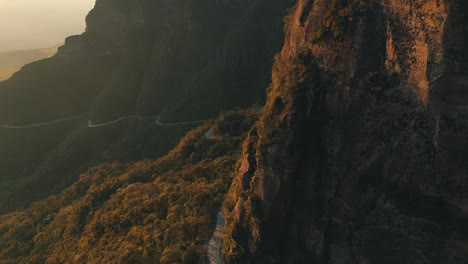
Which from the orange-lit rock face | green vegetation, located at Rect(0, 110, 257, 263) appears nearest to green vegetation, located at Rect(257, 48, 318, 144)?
the orange-lit rock face

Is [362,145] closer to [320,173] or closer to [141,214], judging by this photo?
[320,173]

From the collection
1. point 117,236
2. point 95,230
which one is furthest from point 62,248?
point 117,236

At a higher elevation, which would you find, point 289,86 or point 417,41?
point 417,41

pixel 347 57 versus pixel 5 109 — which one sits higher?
pixel 347 57

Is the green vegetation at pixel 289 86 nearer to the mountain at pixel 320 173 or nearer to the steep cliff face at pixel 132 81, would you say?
the mountain at pixel 320 173

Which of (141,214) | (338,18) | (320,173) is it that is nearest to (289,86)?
(338,18)

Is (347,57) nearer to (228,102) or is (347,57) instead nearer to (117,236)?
(117,236)

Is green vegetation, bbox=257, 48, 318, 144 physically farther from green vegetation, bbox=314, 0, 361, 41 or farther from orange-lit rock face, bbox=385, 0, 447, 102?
orange-lit rock face, bbox=385, 0, 447, 102
